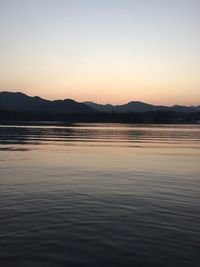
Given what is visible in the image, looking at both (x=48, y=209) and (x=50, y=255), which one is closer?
(x=50, y=255)

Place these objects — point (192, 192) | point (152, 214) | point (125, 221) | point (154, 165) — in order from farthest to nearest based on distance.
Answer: point (154, 165) < point (192, 192) < point (152, 214) < point (125, 221)

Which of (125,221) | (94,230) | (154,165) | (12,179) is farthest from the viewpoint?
(154,165)

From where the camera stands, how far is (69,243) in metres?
12.2

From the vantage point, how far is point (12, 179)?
85.0ft

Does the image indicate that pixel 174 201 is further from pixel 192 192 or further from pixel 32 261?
pixel 32 261

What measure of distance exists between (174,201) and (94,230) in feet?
24.0

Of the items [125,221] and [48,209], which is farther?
[48,209]

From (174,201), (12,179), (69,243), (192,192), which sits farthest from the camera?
(12,179)

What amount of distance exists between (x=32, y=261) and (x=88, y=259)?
5.34ft

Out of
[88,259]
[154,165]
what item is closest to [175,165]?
[154,165]

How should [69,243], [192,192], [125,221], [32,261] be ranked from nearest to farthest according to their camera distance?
[32,261]
[69,243]
[125,221]
[192,192]

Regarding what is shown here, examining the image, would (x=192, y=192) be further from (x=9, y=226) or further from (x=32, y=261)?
(x=32, y=261)

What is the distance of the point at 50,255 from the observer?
11086 mm

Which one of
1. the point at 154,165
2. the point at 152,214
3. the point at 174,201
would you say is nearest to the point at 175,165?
the point at 154,165
